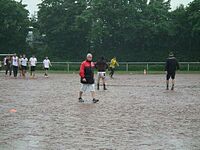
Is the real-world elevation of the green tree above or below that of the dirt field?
above

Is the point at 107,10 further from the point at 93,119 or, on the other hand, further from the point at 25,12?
the point at 93,119

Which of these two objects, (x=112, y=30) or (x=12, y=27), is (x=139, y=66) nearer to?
(x=112, y=30)

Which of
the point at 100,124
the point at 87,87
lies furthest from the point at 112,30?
the point at 100,124

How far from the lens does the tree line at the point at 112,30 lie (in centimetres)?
5712

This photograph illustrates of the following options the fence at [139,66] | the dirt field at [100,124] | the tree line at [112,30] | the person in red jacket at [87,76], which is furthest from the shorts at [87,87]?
the tree line at [112,30]

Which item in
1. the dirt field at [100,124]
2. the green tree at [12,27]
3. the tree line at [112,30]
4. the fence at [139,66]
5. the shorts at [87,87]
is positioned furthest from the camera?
the green tree at [12,27]

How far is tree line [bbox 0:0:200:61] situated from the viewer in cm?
5712

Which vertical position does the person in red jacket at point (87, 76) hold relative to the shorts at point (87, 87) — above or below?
above

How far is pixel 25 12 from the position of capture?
62531 millimetres

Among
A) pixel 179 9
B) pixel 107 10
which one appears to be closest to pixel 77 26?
pixel 107 10

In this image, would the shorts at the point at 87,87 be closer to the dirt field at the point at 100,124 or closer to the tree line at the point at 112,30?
the dirt field at the point at 100,124

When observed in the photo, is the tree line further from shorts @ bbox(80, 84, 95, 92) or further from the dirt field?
the dirt field

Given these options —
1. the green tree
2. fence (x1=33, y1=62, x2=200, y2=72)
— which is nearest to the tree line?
the green tree

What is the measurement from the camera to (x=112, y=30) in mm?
58656
